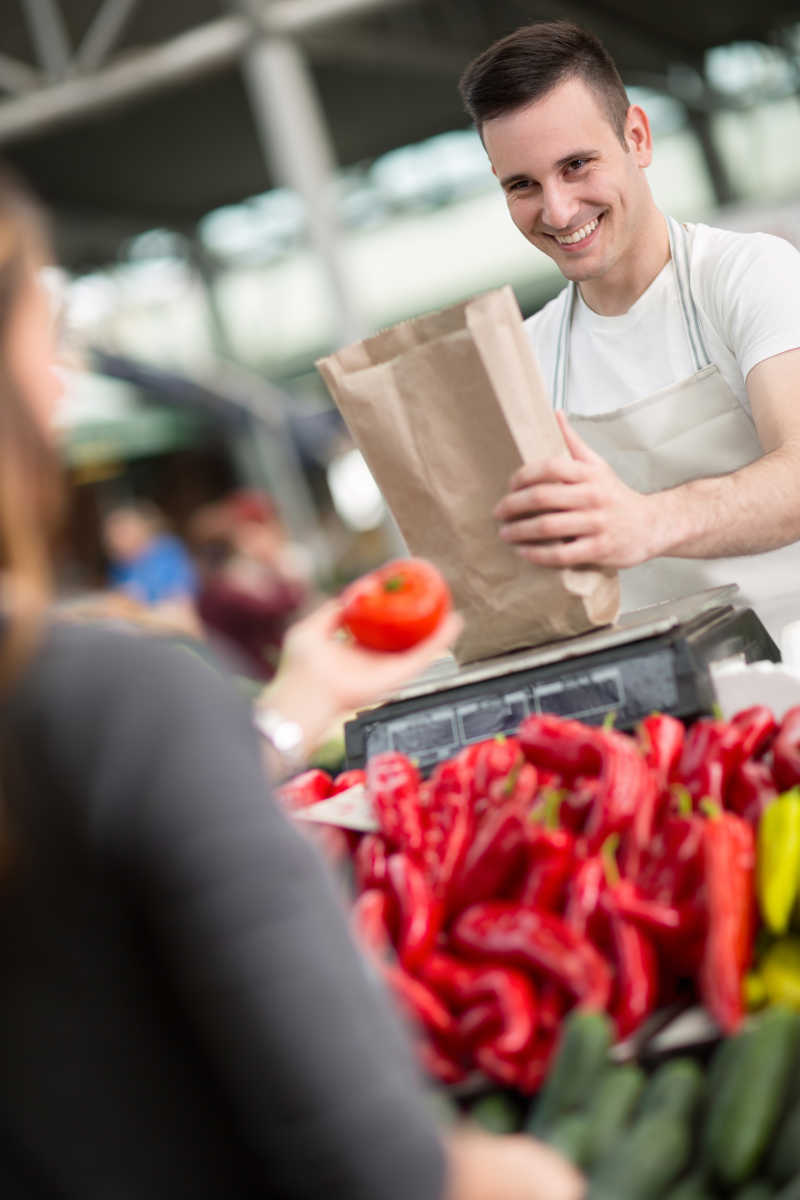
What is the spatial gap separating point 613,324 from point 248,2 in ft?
18.7

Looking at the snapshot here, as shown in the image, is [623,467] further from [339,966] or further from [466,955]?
[339,966]

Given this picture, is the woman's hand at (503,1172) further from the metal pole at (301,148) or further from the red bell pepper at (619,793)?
the metal pole at (301,148)

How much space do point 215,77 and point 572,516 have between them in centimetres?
981

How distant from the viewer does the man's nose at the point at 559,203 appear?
227 cm

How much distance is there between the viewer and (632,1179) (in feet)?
3.60

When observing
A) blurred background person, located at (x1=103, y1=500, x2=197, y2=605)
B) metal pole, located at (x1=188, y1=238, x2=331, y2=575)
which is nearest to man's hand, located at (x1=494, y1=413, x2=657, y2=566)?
blurred background person, located at (x1=103, y1=500, x2=197, y2=605)

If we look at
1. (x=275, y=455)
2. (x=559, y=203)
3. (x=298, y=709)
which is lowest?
(x=298, y=709)

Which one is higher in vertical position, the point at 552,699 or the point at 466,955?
the point at 552,699

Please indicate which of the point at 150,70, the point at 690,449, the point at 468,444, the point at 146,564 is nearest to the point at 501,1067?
the point at 468,444

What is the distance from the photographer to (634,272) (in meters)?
2.49

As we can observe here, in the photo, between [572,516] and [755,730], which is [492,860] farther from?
[572,516]

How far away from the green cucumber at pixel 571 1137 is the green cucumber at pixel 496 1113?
96 mm

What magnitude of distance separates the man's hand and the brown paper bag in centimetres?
4

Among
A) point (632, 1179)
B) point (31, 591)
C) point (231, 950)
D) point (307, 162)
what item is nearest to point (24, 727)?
point (31, 591)
